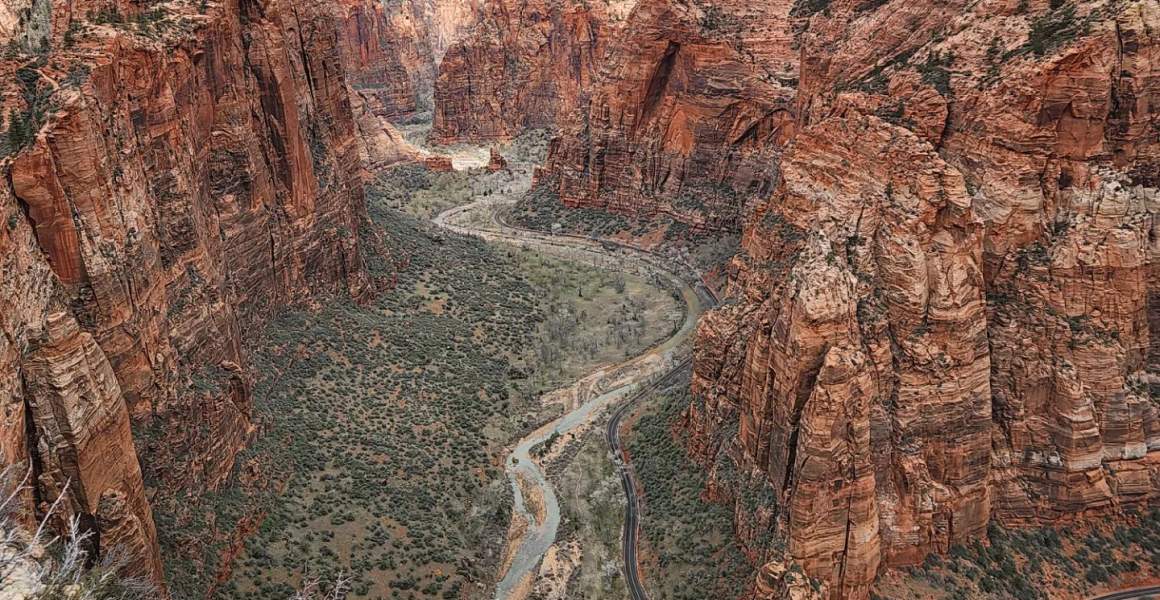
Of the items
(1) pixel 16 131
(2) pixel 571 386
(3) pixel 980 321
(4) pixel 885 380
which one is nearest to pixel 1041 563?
(4) pixel 885 380

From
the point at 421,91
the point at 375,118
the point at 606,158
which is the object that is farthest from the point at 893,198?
the point at 421,91

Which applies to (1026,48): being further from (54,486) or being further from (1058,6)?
(54,486)

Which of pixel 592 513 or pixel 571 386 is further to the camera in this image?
pixel 571 386

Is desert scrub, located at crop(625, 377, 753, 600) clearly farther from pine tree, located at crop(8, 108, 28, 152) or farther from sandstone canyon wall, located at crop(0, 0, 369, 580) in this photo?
pine tree, located at crop(8, 108, 28, 152)

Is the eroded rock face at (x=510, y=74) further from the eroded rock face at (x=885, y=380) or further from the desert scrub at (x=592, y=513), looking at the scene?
the eroded rock face at (x=885, y=380)

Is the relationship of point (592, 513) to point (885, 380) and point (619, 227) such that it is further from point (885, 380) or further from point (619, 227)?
point (619, 227)

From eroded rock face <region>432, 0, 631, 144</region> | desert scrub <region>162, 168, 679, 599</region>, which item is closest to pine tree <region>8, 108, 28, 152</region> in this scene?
desert scrub <region>162, 168, 679, 599</region>
